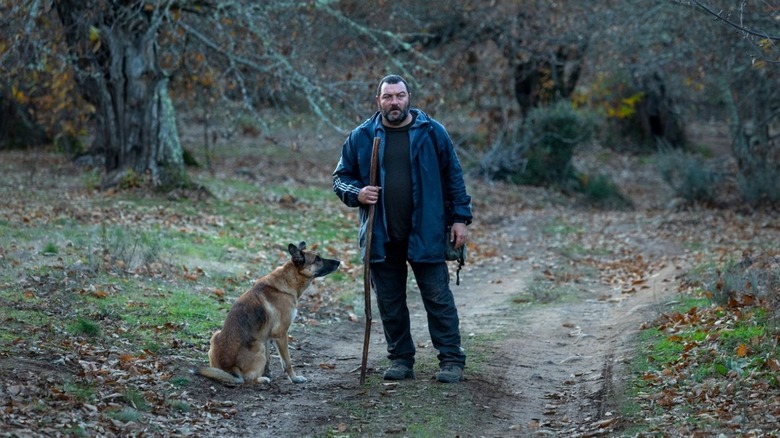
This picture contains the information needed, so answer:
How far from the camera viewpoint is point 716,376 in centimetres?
780

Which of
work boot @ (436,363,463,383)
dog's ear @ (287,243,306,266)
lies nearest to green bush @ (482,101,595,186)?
dog's ear @ (287,243,306,266)

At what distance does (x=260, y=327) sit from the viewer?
320 inches

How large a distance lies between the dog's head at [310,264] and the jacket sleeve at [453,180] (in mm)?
1261

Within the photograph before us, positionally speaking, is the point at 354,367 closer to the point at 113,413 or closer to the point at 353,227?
the point at 113,413

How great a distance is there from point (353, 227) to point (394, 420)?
1111 cm

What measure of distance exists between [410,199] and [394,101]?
0.81 metres

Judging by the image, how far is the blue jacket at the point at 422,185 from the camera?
7844 mm

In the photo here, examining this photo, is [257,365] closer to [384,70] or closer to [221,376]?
[221,376]

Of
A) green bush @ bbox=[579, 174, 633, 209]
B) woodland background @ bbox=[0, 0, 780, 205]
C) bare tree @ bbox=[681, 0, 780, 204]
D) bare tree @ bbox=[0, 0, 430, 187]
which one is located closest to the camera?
bare tree @ bbox=[0, 0, 430, 187]

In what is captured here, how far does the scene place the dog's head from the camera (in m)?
8.53

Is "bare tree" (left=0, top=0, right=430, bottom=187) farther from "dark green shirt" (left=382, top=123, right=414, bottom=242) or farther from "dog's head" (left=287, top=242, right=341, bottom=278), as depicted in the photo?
"dark green shirt" (left=382, top=123, right=414, bottom=242)

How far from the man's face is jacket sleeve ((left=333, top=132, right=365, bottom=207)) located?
1.34 ft

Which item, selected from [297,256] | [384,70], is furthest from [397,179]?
[384,70]

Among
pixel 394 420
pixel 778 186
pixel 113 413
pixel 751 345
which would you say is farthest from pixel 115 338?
pixel 778 186
